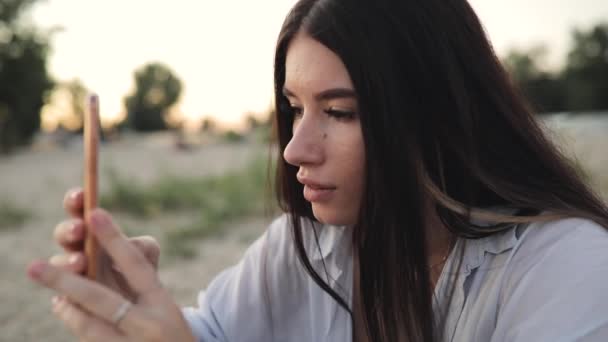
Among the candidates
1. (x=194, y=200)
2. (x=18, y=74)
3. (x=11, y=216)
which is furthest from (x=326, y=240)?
(x=18, y=74)

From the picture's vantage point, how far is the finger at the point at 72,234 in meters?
0.89

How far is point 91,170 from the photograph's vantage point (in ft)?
2.74

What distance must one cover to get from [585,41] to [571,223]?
145 ft

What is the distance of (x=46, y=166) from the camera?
42.2 feet

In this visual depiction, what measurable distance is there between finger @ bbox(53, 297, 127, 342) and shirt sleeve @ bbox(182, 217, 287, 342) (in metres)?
0.85

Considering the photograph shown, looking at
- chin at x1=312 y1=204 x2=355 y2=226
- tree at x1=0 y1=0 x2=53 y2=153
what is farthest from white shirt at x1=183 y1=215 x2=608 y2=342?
tree at x1=0 y1=0 x2=53 y2=153

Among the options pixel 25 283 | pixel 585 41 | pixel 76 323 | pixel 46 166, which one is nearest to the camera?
pixel 76 323

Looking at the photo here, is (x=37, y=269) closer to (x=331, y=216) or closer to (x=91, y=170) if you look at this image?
(x=91, y=170)

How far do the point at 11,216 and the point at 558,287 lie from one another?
6.21 m

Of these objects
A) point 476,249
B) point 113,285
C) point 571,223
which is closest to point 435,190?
point 476,249

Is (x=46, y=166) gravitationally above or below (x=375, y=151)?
below

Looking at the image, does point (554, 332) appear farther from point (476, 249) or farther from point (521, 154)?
point (521, 154)

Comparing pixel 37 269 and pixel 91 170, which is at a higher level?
pixel 91 170

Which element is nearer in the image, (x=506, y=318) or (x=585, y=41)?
(x=506, y=318)
